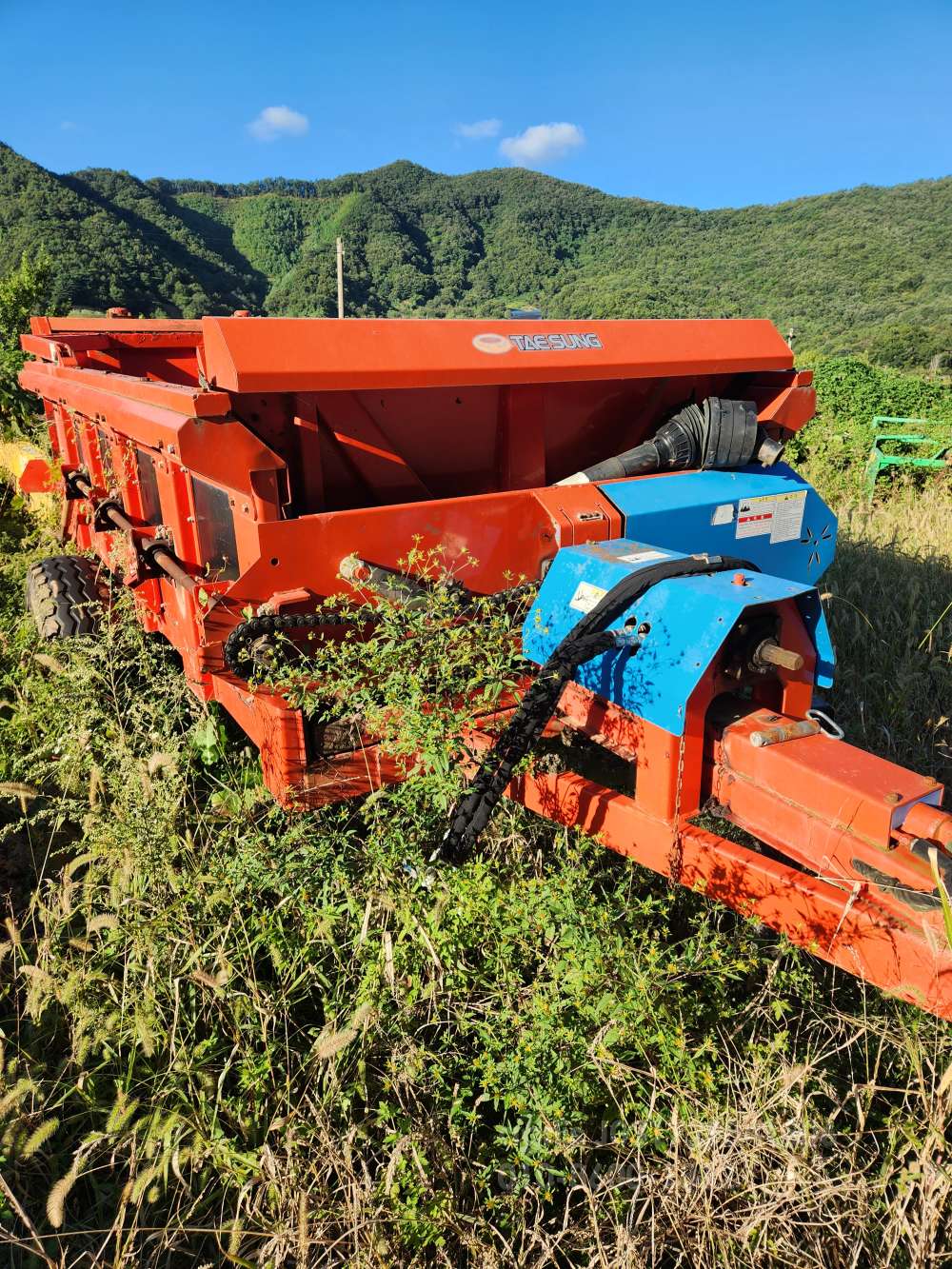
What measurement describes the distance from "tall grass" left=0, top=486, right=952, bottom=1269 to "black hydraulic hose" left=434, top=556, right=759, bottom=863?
0.09 metres

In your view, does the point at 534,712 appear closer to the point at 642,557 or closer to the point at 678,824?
the point at 678,824

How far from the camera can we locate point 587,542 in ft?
8.96

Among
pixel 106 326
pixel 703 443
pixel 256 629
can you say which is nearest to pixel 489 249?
pixel 106 326

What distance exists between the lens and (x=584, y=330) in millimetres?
2939

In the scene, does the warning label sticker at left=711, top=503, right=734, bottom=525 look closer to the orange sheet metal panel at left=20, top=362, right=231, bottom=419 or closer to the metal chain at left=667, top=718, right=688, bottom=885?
the metal chain at left=667, top=718, right=688, bottom=885

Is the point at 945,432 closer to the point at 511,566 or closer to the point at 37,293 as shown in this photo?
the point at 511,566

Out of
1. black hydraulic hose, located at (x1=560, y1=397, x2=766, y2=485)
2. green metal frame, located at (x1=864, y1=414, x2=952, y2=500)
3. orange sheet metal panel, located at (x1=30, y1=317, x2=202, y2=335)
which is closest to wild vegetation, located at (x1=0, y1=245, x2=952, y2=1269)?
black hydraulic hose, located at (x1=560, y1=397, x2=766, y2=485)

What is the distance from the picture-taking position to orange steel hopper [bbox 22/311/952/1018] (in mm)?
1683

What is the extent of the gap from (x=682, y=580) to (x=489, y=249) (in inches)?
2010

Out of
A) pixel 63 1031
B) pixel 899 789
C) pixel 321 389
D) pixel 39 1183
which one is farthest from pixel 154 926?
pixel 899 789

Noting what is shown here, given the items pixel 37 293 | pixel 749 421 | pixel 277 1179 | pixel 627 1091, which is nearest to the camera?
pixel 277 1179

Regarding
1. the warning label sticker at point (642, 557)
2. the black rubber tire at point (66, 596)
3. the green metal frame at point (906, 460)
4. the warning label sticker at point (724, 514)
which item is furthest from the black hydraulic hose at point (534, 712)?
the green metal frame at point (906, 460)

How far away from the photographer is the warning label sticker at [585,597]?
210cm

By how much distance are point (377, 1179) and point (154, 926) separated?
830 millimetres
